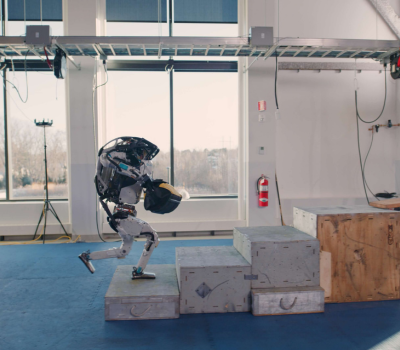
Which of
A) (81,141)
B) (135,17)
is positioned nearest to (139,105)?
(81,141)

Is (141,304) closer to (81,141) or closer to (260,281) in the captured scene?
(260,281)

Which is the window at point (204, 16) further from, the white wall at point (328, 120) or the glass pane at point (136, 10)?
the white wall at point (328, 120)

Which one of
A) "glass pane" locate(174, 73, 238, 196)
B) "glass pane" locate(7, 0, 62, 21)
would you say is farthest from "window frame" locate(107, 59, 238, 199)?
"glass pane" locate(7, 0, 62, 21)

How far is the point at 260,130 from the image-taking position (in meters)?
5.79

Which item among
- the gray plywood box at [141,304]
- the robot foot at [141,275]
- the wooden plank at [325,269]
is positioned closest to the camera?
the gray plywood box at [141,304]

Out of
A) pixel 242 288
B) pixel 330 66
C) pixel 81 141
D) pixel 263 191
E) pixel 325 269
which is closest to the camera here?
pixel 242 288

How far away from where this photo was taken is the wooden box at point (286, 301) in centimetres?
286

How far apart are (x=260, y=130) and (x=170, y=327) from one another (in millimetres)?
4013

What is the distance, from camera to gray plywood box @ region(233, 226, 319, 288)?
2936mm

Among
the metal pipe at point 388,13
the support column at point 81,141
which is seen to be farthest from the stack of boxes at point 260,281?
the metal pipe at point 388,13

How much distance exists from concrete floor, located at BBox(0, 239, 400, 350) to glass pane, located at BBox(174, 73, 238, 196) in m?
3.13

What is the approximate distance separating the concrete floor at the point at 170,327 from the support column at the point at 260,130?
287 centimetres

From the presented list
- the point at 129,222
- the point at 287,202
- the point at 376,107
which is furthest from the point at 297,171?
the point at 129,222

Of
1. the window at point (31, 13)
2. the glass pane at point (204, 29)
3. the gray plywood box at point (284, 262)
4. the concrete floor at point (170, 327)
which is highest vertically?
the window at point (31, 13)
